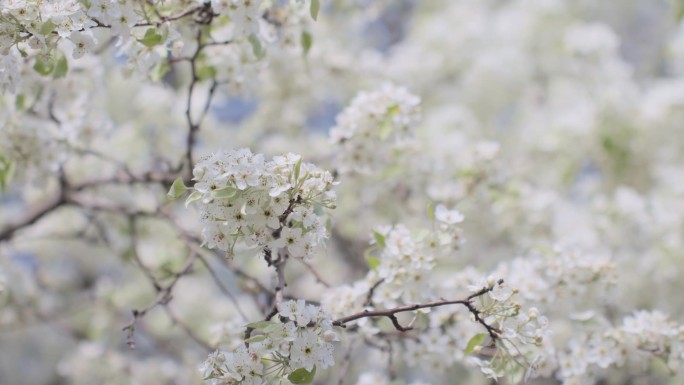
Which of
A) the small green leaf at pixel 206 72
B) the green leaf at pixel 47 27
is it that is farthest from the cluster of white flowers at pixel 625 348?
the green leaf at pixel 47 27

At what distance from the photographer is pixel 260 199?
154 cm

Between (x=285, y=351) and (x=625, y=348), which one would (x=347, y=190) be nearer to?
(x=625, y=348)

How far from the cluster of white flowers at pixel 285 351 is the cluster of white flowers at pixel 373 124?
40.9 inches

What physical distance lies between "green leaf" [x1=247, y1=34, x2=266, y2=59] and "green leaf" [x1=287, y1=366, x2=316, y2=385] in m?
1.07

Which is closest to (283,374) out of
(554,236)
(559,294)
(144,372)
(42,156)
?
(559,294)

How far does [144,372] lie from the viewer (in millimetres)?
4711

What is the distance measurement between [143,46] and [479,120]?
401cm

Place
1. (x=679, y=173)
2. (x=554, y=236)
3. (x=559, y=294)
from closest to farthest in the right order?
1. (x=559, y=294)
2. (x=554, y=236)
3. (x=679, y=173)

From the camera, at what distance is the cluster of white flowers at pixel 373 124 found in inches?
96.7

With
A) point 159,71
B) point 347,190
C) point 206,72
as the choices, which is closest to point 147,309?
point 159,71

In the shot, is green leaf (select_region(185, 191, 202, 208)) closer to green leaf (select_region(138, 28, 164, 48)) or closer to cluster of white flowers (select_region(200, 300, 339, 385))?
cluster of white flowers (select_region(200, 300, 339, 385))

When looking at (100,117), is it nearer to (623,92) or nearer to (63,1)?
(63,1)

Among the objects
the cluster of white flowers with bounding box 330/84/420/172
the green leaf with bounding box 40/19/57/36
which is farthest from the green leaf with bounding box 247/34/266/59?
the green leaf with bounding box 40/19/57/36

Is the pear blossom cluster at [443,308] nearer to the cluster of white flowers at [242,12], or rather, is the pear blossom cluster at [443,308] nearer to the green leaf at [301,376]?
the green leaf at [301,376]
